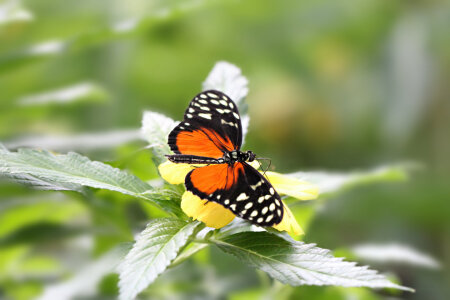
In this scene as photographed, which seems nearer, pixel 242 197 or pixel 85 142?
pixel 242 197

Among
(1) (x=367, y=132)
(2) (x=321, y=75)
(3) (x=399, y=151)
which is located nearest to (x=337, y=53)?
(2) (x=321, y=75)

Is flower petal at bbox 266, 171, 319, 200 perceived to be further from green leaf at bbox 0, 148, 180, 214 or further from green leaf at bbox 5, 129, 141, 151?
green leaf at bbox 5, 129, 141, 151

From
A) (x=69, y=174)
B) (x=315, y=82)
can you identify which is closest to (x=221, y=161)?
(x=69, y=174)

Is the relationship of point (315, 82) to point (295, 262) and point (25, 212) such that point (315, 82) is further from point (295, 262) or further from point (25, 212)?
point (295, 262)

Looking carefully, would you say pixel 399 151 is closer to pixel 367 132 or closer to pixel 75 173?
pixel 367 132

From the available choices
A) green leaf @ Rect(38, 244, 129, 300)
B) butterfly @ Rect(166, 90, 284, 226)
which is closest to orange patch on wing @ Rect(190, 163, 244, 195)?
butterfly @ Rect(166, 90, 284, 226)

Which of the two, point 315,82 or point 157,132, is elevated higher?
point 315,82
